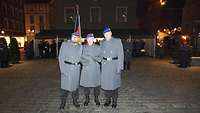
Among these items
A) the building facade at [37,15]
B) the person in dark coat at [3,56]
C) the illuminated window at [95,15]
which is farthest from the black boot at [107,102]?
the building facade at [37,15]

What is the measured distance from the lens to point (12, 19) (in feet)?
159

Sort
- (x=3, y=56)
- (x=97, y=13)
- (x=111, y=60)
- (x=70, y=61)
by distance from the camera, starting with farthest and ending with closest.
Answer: (x=97, y=13) → (x=3, y=56) → (x=111, y=60) → (x=70, y=61)

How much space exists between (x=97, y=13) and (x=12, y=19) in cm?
2548

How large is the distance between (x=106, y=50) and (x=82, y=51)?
623 millimetres

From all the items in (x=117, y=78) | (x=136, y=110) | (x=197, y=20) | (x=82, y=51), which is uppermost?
(x=197, y=20)

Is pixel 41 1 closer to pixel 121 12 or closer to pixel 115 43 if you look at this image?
pixel 121 12

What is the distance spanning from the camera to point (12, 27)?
158 ft

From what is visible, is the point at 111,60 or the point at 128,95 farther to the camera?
the point at 128,95

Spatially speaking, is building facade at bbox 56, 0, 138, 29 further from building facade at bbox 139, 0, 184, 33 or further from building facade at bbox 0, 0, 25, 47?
building facade at bbox 0, 0, 25, 47

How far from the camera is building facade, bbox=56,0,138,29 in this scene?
28.0 m

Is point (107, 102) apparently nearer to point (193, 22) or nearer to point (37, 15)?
point (193, 22)

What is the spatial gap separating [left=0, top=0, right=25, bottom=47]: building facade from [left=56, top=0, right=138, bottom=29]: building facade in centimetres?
1651

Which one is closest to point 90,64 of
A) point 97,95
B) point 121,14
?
point 97,95

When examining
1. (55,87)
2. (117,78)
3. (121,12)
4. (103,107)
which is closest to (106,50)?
(117,78)
